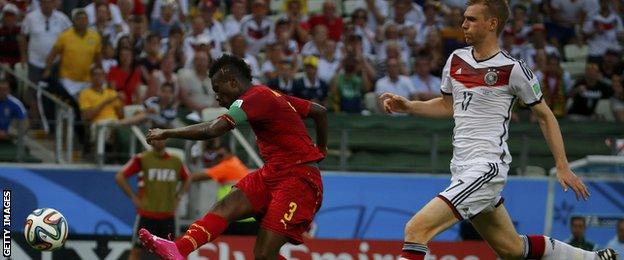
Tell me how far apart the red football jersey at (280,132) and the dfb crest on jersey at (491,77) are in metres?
1.56

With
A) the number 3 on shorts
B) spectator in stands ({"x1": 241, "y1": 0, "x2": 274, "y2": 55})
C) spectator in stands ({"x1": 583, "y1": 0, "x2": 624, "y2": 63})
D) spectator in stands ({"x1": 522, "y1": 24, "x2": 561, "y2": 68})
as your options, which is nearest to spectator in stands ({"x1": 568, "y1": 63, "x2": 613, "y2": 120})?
spectator in stands ({"x1": 522, "y1": 24, "x2": 561, "y2": 68})

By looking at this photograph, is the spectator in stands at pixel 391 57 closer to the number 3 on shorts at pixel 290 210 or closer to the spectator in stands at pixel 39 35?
the spectator in stands at pixel 39 35

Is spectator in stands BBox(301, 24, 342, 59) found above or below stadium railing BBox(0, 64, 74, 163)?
above

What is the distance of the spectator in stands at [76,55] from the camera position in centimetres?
1836

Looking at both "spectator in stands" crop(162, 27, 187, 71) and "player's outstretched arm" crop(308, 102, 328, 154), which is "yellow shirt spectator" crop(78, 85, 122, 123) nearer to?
"spectator in stands" crop(162, 27, 187, 71)

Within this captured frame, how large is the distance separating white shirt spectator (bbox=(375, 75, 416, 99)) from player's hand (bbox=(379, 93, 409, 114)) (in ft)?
27.2

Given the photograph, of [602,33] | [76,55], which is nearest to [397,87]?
[76,55]

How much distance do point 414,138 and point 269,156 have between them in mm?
7535

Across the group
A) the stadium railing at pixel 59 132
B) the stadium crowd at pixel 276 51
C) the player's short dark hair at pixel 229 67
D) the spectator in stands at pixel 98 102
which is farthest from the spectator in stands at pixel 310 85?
the player's short dark hair at pixel 229 67

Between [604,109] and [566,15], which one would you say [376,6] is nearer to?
[566,15]

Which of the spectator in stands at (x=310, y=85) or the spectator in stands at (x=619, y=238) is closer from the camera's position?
the spectator in stands at (x=619, y=238)

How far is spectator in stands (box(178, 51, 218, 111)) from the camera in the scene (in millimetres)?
18359

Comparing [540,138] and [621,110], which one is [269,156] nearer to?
[540,138]

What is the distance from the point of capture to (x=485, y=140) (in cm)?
1008
